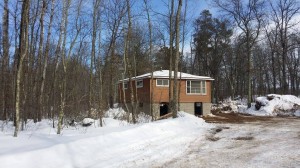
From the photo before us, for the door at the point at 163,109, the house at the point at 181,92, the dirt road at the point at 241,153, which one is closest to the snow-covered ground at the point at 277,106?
the house at the point at 181,92

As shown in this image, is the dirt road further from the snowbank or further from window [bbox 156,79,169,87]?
window [bbox 156,79,169,87]

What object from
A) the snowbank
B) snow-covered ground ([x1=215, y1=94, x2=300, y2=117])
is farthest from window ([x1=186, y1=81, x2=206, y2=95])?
the snowbank

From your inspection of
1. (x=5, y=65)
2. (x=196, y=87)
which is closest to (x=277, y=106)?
(x=196, y=87)

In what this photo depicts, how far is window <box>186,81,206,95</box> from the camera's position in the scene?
30984mm

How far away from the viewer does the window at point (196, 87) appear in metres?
31.0

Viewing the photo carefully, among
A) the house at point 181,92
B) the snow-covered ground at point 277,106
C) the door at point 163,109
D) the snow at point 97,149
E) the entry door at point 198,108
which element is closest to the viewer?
the snow at point 97,149

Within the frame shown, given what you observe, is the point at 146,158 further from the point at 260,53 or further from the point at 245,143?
the point at 260,53

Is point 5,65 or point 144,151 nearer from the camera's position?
point 144,151

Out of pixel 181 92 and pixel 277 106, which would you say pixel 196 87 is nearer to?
pixel 181 92

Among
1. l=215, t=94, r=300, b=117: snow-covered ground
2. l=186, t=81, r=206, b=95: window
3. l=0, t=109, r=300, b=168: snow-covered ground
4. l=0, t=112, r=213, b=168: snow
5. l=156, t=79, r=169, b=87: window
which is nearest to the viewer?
l=0, t=112, r=213, b=168: snow

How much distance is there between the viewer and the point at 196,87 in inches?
1233

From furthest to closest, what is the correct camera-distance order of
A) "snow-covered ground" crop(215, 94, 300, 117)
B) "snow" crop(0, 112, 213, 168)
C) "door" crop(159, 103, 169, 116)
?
"door" crop(159, 103, 169, 116)
"snow-covered ground" crop(215, 94, 300, 117)
"snow" crop(0, 112, 213, 168)

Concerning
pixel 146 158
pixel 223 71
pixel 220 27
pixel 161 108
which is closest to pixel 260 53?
pixel 223 71

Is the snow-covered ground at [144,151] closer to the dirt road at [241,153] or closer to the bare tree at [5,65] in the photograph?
the dirt road at [241,153]
